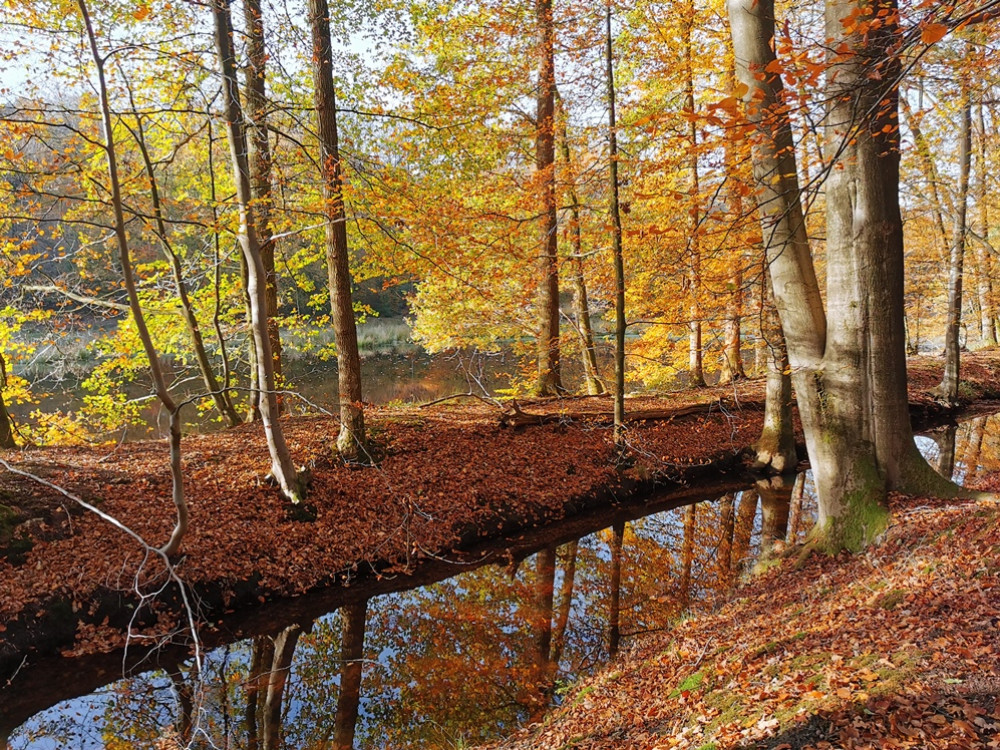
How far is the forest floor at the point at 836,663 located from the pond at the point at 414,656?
72 centimetres

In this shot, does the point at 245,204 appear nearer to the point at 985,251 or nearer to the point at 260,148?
the point at 260,148

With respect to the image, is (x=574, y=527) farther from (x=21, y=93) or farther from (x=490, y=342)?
(x=21, y=93)

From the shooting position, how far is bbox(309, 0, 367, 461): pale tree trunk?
8.31m

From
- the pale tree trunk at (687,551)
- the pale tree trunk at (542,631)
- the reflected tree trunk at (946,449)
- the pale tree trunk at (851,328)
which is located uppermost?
the pale tree trunk at (851,328)

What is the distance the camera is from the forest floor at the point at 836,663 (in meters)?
3.08

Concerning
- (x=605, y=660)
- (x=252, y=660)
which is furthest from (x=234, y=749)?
(x=605, y=660)

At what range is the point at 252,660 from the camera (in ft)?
21.8

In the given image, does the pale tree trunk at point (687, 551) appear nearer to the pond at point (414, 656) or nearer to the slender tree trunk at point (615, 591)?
the pond at point (414, 656)

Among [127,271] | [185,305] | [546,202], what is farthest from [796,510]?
[185,305]

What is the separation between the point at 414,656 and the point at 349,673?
75 cm

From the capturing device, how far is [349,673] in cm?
644

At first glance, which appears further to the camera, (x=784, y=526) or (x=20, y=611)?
(x=784, y=526)

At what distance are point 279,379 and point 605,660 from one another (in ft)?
28.5

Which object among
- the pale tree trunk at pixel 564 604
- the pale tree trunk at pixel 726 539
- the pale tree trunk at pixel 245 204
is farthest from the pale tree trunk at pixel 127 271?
the pale tree trunk at pixel 726 539
